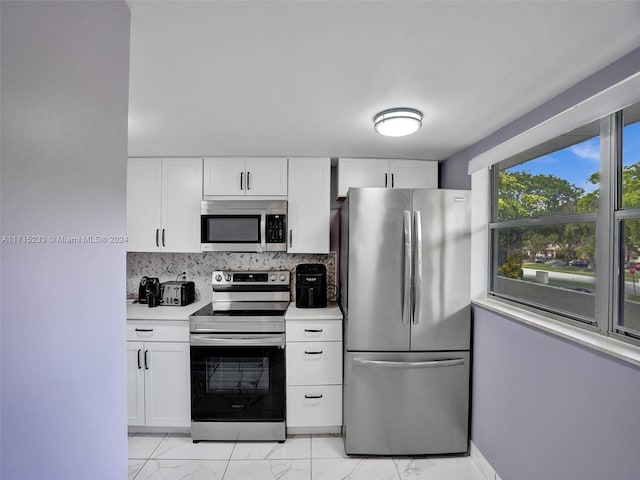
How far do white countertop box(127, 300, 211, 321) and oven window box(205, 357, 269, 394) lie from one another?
43cm

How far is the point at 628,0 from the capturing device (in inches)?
36.3

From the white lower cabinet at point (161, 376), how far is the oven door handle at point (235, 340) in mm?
117

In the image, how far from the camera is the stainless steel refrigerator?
2.10 metres

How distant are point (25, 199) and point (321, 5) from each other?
0.95m

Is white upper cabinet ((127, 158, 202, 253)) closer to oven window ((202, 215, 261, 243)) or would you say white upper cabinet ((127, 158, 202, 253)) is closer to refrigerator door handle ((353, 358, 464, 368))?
oven window ((202, 215, 261, 243))

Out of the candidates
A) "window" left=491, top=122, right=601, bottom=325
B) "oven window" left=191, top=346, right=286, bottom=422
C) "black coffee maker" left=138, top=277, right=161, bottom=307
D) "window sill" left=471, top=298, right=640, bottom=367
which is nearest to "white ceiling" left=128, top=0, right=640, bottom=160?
"window" left=491, top=122, right=601, bottom=325

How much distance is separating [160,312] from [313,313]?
1245mm

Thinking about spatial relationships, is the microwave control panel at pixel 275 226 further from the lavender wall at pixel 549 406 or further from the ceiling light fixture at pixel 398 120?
the lavender wall at pixel 549 406

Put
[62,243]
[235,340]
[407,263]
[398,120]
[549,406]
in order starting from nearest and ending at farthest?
[62,243] → [549,406] → [398,120] → [407,263] → [235,340]

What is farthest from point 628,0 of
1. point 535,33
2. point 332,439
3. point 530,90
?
point 332,439

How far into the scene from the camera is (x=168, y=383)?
7.71 ft

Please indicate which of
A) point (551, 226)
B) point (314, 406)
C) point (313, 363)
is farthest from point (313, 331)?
point (551, 226)

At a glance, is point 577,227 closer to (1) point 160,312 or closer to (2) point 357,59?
(2) point 357,59

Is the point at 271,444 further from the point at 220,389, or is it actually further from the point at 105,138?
the point at 105,138
